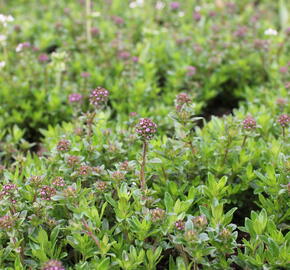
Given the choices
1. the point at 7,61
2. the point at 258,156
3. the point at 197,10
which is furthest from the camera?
the point at 197,10

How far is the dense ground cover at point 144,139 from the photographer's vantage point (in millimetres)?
2268

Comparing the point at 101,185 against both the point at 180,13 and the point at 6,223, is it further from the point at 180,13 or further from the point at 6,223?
the point at 180,13

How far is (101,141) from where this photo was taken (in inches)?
120

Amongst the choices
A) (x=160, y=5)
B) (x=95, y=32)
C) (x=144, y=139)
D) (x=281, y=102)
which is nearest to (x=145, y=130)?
(x=144, y=139)

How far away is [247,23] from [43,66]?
2.67 metres

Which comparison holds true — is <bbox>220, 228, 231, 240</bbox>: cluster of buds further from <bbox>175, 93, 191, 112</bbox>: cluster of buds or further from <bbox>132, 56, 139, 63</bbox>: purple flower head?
<bbox>132, 56, 139, 63</bbox>: purple flower head

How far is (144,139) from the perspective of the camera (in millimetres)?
2314

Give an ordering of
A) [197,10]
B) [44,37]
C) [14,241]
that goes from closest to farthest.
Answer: [14,241], [44,37], [197,10]

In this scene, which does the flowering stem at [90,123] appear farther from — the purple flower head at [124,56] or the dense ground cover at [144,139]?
the purple flower head at [124,56]

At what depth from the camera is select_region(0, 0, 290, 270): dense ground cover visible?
2268 millimetres

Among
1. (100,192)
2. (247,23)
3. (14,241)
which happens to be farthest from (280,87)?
(14,241)

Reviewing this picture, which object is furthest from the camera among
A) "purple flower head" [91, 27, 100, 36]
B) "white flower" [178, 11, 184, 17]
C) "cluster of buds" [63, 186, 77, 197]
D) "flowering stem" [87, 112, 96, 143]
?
"white flower" [178, 11, 184, 17]

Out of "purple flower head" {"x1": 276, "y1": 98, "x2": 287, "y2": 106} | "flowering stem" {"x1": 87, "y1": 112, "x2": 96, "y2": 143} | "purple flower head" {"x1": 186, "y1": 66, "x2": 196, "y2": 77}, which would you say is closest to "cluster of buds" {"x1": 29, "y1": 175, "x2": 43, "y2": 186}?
"flowering stem" {"x1": 87, "y1": 112, "x2": 96, "y2": 143}

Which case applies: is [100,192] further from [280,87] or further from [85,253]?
[280,87]
